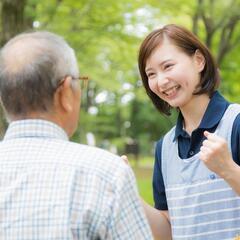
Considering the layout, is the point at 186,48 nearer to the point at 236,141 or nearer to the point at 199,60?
the point at 199,60

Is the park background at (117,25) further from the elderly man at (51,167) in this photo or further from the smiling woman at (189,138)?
the elderly man at (51,167)

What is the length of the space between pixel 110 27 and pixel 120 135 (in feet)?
90.4

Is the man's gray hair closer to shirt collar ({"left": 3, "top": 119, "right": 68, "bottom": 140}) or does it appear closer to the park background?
shirt collar ({"left": 3, "top": 119, "right": 68, "bottom": 140})

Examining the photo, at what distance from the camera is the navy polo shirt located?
2.35 metres

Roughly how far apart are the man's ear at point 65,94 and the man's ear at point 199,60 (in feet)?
3.21

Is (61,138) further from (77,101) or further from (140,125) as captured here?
(140,125)

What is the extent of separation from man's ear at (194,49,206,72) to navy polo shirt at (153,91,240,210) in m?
0.14

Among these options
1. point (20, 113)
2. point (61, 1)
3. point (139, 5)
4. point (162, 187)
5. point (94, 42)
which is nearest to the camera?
point (20, 113)

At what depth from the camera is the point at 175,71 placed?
2.49 m

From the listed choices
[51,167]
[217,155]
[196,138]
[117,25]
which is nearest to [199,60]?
[196,138]

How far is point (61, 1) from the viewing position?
8773 millimetres

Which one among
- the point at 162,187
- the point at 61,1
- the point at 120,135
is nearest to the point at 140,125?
the point at 120,135

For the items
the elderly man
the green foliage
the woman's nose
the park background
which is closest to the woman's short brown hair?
the woman's nose

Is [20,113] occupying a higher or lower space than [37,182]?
higher
